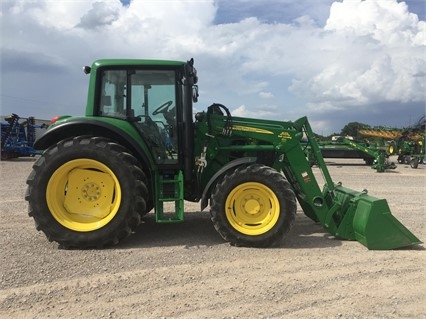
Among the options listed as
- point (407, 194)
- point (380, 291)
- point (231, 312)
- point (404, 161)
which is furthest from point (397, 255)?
point (404, 161)

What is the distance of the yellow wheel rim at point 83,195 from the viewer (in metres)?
5.45

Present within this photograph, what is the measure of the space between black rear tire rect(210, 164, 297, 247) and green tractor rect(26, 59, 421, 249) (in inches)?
0.5

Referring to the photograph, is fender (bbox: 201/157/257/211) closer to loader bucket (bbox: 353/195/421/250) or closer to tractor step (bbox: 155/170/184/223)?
tractor step (bbox: 155/170/184/223)

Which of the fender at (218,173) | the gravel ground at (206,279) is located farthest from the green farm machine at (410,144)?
the fender at (218,173)

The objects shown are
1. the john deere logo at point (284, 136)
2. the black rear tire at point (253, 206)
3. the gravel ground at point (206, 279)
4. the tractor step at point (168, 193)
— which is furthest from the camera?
the john deere logo at point (284, 136)

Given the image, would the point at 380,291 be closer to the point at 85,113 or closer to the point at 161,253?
the point at 161,253

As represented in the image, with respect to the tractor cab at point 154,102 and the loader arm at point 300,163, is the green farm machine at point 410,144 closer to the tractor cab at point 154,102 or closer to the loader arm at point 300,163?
the loader arm at point 300,163

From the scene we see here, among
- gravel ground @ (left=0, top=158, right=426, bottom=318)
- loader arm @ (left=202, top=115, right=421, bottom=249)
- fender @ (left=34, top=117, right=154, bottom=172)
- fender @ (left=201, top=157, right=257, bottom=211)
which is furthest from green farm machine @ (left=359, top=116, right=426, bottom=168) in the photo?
fender @ (left=34, top=117, right=154, bottom=172)

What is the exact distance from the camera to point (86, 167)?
18.1 feet

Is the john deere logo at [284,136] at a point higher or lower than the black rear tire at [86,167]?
higher

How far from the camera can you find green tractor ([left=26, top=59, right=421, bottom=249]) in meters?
5.39

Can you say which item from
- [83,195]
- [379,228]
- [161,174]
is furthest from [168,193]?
[379,228]

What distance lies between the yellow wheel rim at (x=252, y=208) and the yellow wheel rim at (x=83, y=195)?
1504 millimetres

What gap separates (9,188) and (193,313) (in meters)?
9.66
